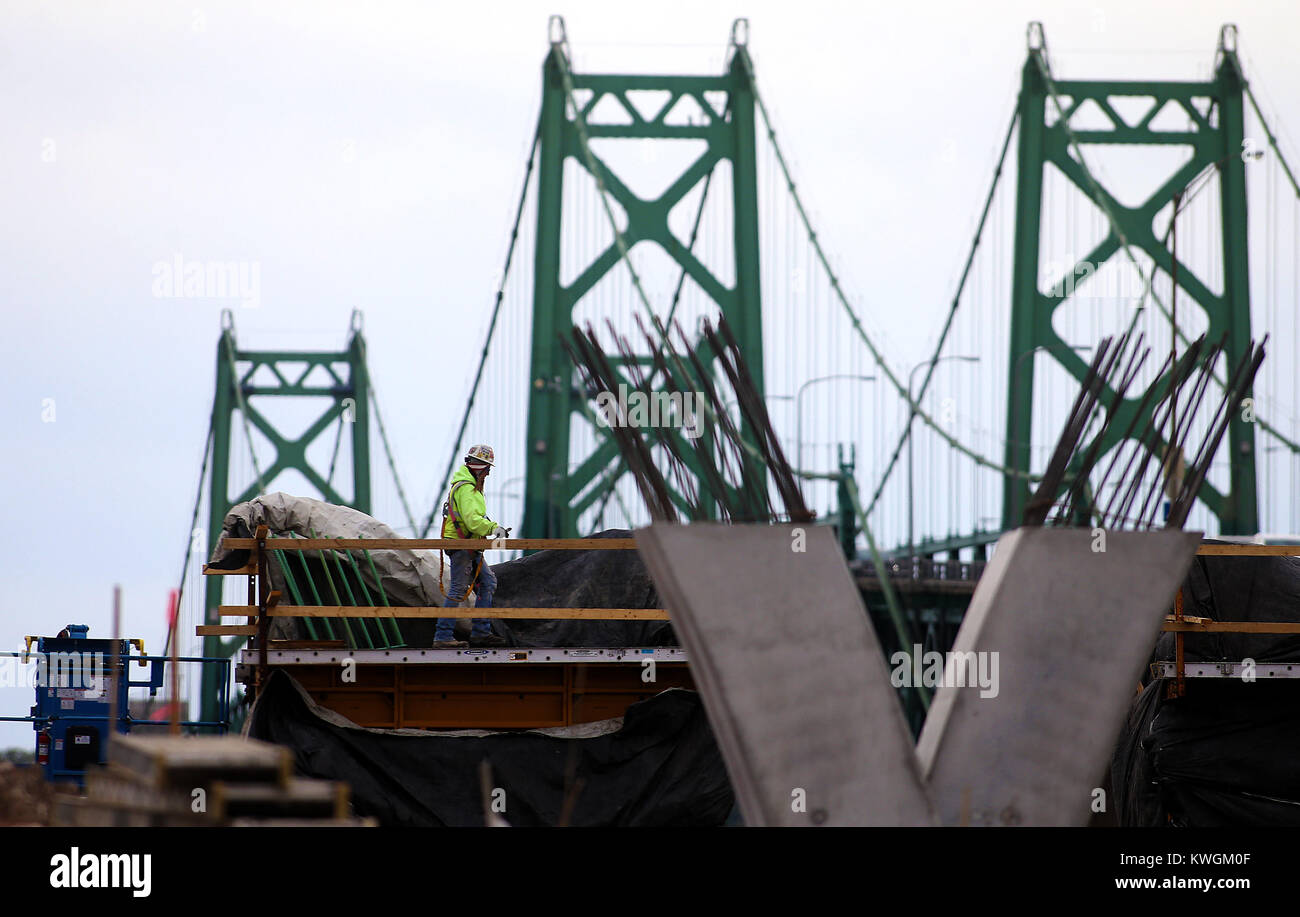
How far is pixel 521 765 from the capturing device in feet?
37.8

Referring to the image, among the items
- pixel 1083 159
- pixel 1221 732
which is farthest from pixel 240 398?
pixel 1221 732

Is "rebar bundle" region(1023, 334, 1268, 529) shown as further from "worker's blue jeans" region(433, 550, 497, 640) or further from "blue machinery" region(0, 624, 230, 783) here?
"blue machinery" region(0, 624, 230, 783)

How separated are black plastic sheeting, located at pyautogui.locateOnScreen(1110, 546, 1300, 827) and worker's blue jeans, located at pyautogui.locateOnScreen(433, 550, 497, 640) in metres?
4.60

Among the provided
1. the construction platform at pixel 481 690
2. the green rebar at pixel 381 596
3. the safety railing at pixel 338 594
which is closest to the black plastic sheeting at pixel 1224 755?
the construction platform at pixel 481 690

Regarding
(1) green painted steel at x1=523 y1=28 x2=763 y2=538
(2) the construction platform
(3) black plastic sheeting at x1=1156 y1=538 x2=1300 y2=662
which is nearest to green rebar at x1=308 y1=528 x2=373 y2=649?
(2) the construction platform

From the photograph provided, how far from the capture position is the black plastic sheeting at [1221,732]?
1137 centimetres

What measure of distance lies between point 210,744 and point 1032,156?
31.5 meters

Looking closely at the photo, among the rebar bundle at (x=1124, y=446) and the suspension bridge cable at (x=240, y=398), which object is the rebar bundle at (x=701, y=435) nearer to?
the rebar bundle at (x=1124, y=446)

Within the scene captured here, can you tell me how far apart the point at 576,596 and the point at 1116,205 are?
25.1m

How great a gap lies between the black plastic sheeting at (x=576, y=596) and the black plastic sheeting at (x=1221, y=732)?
3331mm

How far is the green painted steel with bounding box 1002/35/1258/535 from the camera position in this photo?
108 feet
